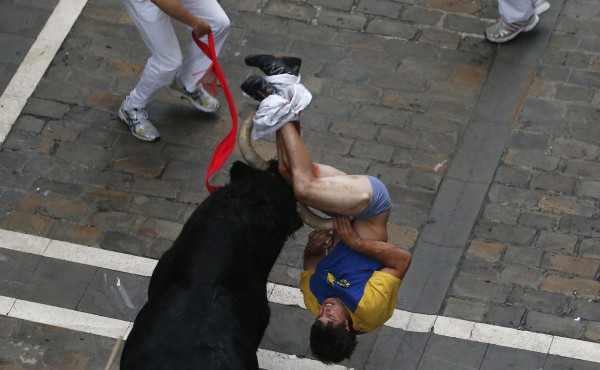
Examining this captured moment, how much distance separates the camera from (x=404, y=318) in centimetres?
833

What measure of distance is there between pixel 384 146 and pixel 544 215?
4.69 ft

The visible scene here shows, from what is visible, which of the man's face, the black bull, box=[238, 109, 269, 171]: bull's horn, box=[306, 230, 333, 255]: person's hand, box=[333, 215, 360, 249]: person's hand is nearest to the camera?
the black bull

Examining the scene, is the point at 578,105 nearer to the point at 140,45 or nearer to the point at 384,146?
the point at 384,146

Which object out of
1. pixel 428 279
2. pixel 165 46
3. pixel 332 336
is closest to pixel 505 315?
pixel 428 279

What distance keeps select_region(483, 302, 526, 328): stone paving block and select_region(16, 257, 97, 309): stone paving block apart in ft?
9.54

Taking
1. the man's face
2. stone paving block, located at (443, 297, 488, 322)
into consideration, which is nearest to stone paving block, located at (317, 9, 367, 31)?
stone paving block, located at (443, 297, 488, 322)

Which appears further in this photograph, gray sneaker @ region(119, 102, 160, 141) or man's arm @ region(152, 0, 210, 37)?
gray sneaker @ region(119, 102, 160, 141)

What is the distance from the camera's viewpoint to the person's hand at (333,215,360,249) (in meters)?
7.08

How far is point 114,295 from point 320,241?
6.17ft

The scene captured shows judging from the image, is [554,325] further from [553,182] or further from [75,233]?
[75,233]

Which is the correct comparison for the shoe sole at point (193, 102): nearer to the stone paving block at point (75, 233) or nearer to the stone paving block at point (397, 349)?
the stone paving block at point (75, 233)

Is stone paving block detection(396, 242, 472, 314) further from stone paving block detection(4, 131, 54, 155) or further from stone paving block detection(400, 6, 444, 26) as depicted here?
stone paving block detection(4, 131, 54, 155)

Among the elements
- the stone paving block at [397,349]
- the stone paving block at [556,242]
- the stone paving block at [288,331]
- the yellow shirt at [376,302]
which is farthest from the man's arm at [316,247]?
the stone paving block at [556,242]

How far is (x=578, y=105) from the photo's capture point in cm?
981
